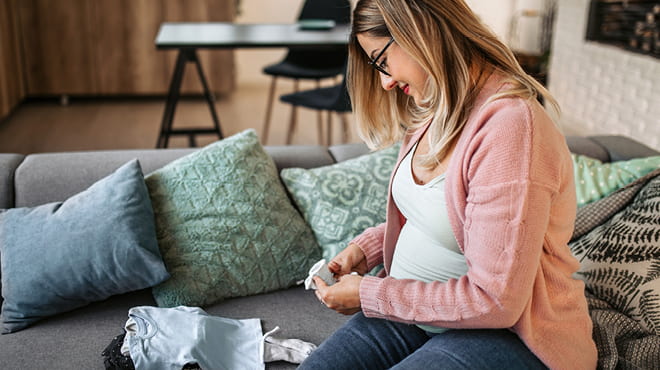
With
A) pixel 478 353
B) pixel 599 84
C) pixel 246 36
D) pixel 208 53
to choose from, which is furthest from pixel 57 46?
pixel 478 353

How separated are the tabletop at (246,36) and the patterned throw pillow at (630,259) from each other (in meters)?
1.77

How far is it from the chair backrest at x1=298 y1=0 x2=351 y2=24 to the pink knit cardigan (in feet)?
11.3

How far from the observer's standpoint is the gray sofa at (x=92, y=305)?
1.50 metres

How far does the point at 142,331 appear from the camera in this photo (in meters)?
1.48

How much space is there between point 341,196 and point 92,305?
2.30ft

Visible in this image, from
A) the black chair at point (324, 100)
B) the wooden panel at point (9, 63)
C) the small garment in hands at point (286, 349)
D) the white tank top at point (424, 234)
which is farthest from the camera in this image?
the wooden panel at point (9, 63)

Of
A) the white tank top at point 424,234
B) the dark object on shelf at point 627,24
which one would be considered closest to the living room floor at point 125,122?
the dark object on shelf at point 627,24

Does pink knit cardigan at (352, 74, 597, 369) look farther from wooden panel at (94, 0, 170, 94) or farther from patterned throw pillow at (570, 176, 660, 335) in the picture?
wooden panel at (94, 0, 170, 94)

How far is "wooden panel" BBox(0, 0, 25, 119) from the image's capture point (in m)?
4.59

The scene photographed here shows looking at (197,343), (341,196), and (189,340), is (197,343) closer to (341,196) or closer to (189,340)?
(189,340)

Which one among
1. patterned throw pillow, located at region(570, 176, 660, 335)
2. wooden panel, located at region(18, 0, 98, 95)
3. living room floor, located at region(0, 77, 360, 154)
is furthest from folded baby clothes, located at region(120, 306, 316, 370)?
wooden panel, located at region(18, 0, 98, 95)

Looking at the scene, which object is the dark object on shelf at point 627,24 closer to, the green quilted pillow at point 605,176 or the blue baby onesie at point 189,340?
the green quilted pillow at point 605,176

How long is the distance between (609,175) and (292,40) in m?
1.98

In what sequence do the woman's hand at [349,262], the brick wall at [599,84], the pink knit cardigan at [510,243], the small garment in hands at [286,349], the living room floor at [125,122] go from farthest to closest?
the living room floor at [125,122]
the brick wall at [599,84]
the small garment in hands at [286,349]
the woman's hand at [349,262]
the pink knit cardigan at [510,243]
